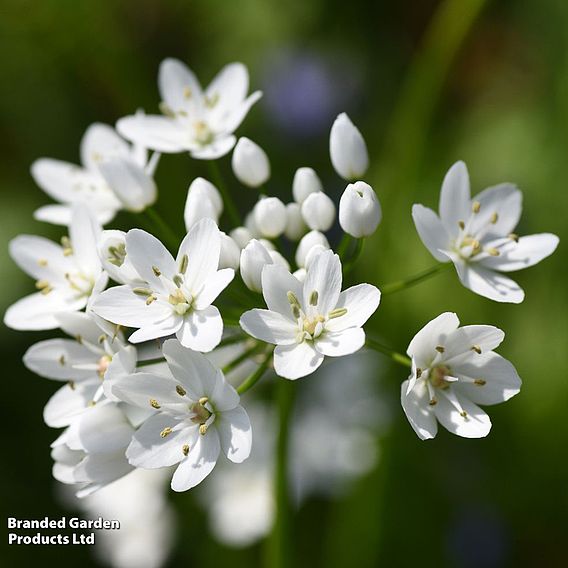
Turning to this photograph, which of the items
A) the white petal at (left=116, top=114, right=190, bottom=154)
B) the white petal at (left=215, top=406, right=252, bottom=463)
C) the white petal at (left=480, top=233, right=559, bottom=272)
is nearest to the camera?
the white petal at (left=215, top=406, right=252, bottom=463)

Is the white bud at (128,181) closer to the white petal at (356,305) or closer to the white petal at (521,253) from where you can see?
the white petal at (356,305)

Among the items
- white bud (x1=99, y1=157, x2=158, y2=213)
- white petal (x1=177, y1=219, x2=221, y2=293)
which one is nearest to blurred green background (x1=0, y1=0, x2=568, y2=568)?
white bud (x1=99, y1=157, x2=158, y2=213)

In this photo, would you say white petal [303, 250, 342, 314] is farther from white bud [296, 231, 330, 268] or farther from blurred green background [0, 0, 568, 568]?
blurred green background [0, 0, 568, 568]

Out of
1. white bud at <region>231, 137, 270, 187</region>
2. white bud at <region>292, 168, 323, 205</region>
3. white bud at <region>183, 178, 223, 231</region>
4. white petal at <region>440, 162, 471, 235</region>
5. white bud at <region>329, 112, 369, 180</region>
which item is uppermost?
white bud at <region>231, 137, 270, 187</region>

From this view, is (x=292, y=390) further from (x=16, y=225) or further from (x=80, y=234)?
(x=16, y=225)

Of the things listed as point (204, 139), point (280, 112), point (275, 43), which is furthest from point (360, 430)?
point (275, 43)

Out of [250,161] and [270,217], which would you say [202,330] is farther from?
[250,161]
